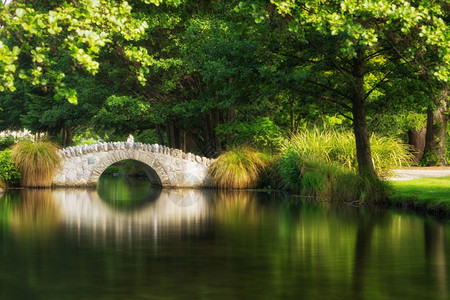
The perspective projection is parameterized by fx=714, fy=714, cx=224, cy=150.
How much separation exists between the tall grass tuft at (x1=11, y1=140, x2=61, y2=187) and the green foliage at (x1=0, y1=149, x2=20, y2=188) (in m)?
0.29

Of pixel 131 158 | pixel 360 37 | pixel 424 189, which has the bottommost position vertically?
pixel 424 189

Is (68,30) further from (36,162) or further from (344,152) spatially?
(36,162)

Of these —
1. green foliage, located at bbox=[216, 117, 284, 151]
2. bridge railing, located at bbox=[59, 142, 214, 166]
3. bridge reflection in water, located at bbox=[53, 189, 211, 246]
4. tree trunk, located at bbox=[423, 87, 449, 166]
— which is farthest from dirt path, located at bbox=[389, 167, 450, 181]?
bridge railing, located at bbox=[59, 142, 214, 166]

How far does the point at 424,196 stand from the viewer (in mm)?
16672

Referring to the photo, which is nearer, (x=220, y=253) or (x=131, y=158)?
(x=220, y=253)

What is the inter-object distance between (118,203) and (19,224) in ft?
20.6

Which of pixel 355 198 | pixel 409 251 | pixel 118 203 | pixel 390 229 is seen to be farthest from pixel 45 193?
pixel 409 251

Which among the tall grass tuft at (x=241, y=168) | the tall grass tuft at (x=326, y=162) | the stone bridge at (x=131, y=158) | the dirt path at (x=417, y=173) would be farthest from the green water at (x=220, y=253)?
the stone bridge at (x=131, y=158)

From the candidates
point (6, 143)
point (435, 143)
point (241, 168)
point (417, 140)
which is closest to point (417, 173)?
point (435, 143)

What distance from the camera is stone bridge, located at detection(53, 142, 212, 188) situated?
87.1 ft

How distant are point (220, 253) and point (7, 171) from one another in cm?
1632

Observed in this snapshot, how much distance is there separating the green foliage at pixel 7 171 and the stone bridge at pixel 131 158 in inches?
59.4

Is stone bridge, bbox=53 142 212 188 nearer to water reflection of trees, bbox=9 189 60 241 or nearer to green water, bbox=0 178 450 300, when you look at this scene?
water reflection of trees, bbox=9 189 60 241

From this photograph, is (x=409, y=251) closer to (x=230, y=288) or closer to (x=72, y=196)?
(x=230, y=288)
